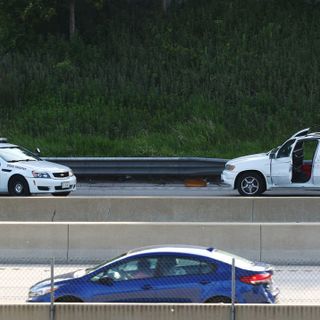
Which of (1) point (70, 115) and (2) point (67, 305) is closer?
(2) point (67, 305)

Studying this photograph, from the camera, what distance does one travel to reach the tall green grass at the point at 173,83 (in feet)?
104

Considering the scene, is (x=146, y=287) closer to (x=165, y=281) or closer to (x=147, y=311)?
(x=165, y=281)

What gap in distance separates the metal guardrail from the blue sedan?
55.8 feet

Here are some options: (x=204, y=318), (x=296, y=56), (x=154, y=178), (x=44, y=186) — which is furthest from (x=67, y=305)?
(x=296, y=56)

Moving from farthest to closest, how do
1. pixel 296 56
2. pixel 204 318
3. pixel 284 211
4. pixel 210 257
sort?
1. pixel 296 56
2. pixel 284 211
3. pixel 210 257
4. pixel 204 318

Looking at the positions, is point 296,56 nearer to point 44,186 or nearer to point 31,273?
point 44,186

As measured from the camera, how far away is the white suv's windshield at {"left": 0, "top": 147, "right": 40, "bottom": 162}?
81.3ft

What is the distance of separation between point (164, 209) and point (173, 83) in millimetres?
13543

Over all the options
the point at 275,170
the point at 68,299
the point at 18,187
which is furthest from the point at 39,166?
the point at 68,299

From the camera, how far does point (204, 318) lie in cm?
1036

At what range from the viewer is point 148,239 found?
16.5 meters

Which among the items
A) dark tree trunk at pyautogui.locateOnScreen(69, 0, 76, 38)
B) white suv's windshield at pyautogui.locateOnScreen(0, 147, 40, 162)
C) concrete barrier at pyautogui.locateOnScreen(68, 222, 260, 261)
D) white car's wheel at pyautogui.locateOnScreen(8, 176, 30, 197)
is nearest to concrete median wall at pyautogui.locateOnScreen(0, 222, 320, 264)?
concrete barrier at pyautogui.locateOnScreen(68, 222, 260, 261)

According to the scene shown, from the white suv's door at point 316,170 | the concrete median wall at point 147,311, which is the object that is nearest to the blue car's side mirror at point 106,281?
the concrete median wall at point 147,311

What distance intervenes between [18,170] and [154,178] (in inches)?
246
